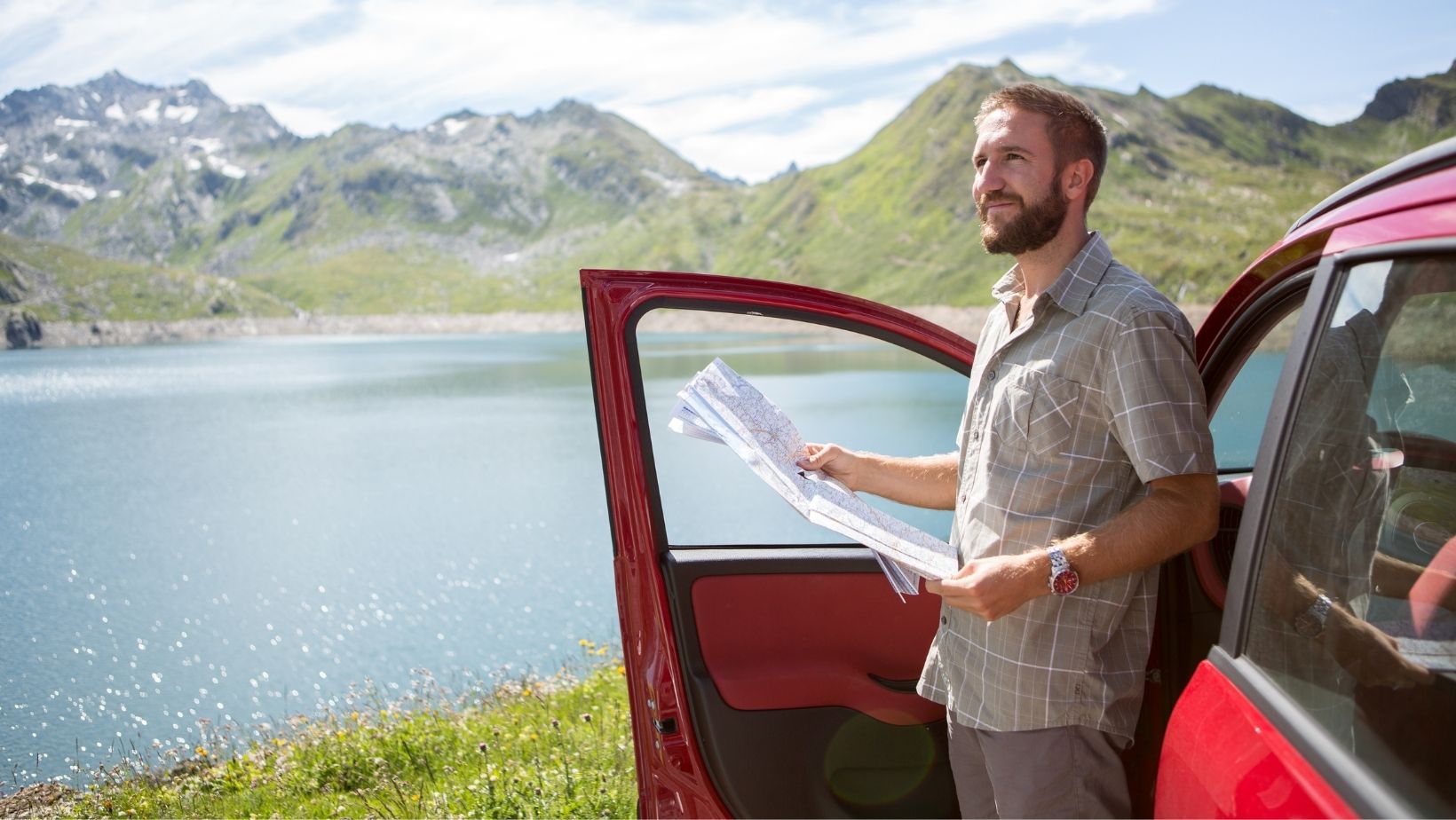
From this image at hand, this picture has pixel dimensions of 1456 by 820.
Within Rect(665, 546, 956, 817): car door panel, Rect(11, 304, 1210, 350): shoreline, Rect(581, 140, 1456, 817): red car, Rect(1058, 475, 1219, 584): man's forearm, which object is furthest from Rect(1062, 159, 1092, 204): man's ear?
Rect(11, 304, 1210, 350): shoreline

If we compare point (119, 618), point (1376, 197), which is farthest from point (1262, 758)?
point (119, 618)

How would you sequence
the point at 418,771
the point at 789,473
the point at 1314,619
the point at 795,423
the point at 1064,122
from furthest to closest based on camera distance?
the point at 795,423, the point at 418,771, the point at 789,473, the point at 1064,122, the point at 1314,619

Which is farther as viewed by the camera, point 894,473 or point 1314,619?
point 894,473

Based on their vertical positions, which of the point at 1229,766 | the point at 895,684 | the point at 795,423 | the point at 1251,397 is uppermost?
the point at 1251,397

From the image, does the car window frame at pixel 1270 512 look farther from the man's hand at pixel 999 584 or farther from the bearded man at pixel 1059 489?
the man's hand at pixel 999 584

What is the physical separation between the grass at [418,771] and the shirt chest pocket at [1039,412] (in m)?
2.55

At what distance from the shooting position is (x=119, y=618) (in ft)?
Result: 36.6

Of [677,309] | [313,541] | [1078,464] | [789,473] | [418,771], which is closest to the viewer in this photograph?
[1078,464]

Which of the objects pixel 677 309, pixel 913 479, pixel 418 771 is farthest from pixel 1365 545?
pixel 418 771

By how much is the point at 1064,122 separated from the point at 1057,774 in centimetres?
129

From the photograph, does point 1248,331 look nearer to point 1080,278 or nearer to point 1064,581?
point 1080,278

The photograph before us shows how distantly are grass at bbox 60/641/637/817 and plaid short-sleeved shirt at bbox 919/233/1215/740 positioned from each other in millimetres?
2318

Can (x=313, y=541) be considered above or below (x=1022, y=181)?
below

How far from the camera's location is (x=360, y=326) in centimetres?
16250
